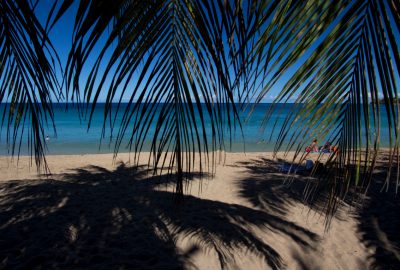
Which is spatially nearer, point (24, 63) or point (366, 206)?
point (24, 63)

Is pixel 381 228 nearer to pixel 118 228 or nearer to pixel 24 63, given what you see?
pixel 118 228

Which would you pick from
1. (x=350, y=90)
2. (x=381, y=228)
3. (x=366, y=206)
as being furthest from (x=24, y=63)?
A: (x=366, y=206)

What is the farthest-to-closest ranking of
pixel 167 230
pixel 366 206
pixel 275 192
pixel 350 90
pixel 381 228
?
pixel 275 192
pixel 366 206
pixel 381 228
pixel 167 230
pixel 350 90

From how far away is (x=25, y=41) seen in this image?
110cm

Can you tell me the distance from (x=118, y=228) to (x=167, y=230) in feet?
2.38

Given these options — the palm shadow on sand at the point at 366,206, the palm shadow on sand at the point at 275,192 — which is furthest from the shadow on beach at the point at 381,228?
the palm shadow on sand at the point at 275,192

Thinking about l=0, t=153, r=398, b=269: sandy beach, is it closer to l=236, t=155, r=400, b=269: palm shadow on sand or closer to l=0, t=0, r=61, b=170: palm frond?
l=236, t=155, r=400, b=269: palm shadow on sand

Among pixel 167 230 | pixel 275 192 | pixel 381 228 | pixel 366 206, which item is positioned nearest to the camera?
pixel 167 230

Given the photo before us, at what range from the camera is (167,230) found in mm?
3869

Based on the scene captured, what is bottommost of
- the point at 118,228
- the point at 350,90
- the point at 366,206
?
the point at 118,228

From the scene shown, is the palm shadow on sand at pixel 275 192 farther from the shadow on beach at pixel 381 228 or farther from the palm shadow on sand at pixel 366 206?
the shadow on beach at pixel 381 228

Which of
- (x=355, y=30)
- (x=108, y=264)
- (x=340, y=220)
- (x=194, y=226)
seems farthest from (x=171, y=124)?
(x=340, y=220)

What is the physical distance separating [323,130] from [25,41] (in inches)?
46.0

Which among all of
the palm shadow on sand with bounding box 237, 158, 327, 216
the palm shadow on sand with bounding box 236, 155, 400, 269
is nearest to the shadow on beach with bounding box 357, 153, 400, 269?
Answer: the palm shadow on sand with bounding box 236, 155, 400, 269
